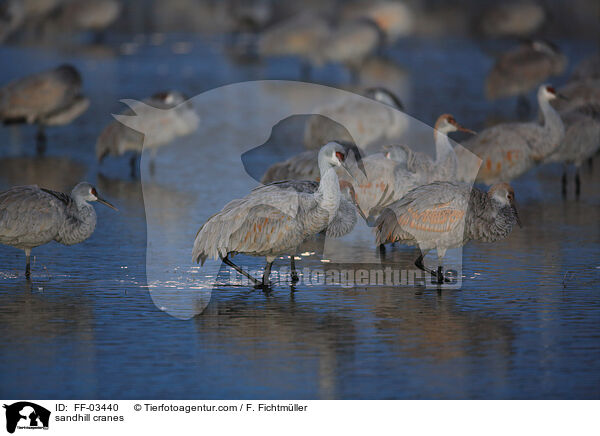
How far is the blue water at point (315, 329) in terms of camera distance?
816 cm

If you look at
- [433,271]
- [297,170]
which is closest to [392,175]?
[297,170]

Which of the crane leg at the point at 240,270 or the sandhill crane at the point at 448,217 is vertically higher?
the sandhill crane at the point at 448,217

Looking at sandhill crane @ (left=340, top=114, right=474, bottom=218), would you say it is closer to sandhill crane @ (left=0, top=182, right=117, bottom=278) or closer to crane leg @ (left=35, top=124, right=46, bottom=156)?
sandhill crane @ (left=0, top=182, right=117, bottom=278)

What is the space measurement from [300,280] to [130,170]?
7209 mm

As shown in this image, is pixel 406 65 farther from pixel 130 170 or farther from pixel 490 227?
pixel 490 227

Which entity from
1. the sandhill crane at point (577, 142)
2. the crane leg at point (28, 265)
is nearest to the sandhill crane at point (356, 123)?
the sandhill crane at point (577, 142)

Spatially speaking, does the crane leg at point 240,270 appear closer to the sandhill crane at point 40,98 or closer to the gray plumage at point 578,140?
the gray plumage at point 578,140

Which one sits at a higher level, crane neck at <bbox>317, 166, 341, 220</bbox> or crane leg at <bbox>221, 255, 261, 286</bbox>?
crane neck at <bbox>317, 166, 341, 220</bbox>

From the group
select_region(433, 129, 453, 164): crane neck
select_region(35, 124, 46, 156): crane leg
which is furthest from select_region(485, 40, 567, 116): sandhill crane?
select_region(433, 129, 453, 164): crane neck

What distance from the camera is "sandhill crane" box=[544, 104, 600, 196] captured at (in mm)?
15914

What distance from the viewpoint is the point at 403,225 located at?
433 inches

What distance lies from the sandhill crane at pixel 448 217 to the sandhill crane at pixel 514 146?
4.16 metres

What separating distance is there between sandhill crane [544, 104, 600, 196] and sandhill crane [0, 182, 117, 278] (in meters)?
6.78

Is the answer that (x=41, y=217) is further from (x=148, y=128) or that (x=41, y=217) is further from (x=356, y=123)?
(x=356, y=123)
